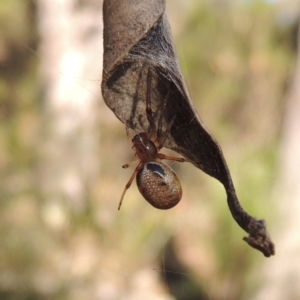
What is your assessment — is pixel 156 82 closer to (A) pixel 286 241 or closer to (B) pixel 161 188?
(B) pixel 161 188

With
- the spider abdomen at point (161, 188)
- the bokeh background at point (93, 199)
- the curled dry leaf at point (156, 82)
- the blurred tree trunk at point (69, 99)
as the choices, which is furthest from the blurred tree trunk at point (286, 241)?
the curled dry leaf at point (156, 82)

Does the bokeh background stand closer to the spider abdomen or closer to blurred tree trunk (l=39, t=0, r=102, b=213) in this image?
blurred tree trunk (l=39, t=0, r=102, b=213)

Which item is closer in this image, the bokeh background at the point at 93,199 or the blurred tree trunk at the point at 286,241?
the bokeh background at the point at 93,199

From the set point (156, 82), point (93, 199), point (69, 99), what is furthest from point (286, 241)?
point (156, 82)

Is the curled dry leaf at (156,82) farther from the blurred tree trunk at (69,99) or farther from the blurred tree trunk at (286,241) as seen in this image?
the blurred tree trunk at (286,241)

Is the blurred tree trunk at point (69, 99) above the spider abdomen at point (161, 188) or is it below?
below

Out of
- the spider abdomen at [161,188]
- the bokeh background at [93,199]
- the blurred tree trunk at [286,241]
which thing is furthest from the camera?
the blurred tree trunk at [286,241]

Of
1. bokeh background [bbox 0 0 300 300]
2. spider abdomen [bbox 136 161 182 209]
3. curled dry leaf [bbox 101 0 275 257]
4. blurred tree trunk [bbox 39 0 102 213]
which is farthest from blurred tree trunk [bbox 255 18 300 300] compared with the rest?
curled dry leaf [bbox 101 0 275 257]

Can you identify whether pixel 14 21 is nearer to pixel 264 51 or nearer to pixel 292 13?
pixel 264 51
